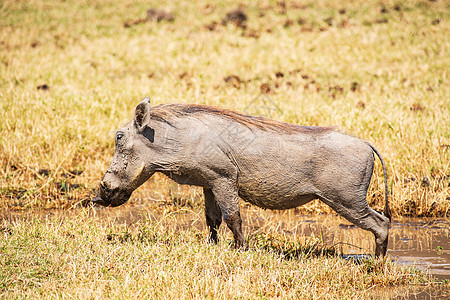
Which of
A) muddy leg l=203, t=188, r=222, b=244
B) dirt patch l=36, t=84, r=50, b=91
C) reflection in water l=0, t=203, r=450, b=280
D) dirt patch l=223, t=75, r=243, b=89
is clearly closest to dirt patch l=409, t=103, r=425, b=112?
reflection in water l=0, t=203, r=450, b=280

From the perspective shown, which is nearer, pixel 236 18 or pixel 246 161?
pixel 246 161

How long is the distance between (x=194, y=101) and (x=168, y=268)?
4.58 metres

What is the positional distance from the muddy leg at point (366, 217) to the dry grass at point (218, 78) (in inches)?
57.7

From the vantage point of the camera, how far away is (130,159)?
4504mm

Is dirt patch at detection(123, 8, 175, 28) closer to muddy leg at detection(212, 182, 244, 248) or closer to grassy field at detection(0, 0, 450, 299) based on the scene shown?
grassy field at detection(0, 0, 450, 299)

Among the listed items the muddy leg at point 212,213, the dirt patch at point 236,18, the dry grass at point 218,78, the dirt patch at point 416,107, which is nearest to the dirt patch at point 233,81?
the dry grass at point 218,78

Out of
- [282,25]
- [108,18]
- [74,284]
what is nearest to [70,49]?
[108,18]

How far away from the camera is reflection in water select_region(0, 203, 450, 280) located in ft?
15.5

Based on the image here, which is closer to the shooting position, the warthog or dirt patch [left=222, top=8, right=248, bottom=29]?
the warthog

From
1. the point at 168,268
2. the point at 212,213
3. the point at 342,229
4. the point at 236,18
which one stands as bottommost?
the point at 342,229

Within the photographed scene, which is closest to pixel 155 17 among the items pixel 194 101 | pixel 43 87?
pixel 43 87

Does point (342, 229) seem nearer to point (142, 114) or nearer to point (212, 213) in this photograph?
point (212, 213)

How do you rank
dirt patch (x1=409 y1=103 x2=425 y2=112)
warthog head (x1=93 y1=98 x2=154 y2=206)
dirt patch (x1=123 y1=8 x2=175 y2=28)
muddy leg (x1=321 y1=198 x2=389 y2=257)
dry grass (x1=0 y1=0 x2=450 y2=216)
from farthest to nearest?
dirt patch (x1=123 y1=8 x2=175 y2=28), dirt patch (x1=409 y1=103 x2=425 y2=112), dry grass (x1=0 y1=0 x2=450 y2=216), warthog head (x1=93 y1=98 x2=154 y2=206), muddy leg (x1=321 y1=198 x2=389 y2=257)

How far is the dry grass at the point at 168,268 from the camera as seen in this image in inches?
145
